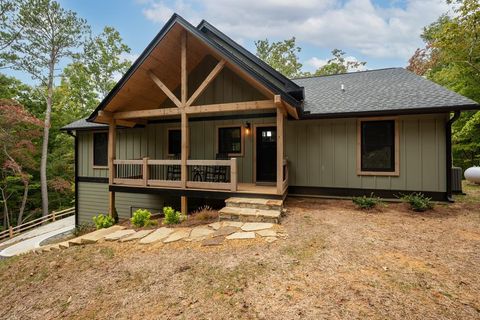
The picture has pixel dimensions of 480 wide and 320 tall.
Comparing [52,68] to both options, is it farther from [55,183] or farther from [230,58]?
[230,58]

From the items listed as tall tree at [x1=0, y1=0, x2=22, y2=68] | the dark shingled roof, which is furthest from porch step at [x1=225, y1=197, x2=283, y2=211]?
tall tree at [x1=0, y1=0, x2=22, y2=68]

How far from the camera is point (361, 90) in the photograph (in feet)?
25.5

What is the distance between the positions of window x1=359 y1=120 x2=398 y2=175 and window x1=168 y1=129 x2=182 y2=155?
624 centimetres

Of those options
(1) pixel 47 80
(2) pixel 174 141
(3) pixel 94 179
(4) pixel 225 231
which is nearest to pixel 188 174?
(2) pixel 174 141

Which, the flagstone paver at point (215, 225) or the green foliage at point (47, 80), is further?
the green foliage at point (47, 80)

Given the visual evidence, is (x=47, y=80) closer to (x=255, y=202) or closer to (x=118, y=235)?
(x=118, y=235)

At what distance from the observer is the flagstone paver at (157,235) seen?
4.29 metres

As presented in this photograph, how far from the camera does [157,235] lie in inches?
178

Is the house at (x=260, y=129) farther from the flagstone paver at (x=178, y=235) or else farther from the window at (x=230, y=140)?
the flagstone paver at (x=178, y=235)

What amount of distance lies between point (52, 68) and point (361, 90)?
60.2ft

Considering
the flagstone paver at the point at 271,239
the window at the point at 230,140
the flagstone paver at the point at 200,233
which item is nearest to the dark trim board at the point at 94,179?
the window at the point at 230,140

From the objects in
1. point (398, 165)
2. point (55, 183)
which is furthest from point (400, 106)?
point (55, 183)

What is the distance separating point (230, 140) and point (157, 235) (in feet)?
14.4

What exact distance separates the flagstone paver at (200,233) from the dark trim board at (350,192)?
12.3ft
